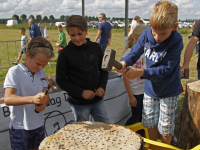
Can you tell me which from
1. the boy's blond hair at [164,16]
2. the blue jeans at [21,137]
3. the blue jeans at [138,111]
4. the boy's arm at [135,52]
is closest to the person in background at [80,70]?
the boy's arm at [135,52]

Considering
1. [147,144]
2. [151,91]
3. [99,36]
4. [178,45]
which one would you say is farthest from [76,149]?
[99,36]

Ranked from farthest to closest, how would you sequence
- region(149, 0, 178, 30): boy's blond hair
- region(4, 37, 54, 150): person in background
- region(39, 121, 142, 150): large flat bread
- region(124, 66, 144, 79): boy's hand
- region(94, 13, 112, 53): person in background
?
region(94, 13, 112, 53): person in background < region(4, 37, 54, 150): person in background < region(124, 66, 144, 79): boy's hand < region(149, 0, 178, 30): boy's blond hair < region(39, 121, 142, 150): large flat bread

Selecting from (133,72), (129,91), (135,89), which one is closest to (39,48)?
(133,72)

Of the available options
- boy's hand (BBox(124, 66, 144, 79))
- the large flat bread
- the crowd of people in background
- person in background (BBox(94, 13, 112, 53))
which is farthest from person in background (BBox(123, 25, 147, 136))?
person in background (BBox(94, 13, 112, 53))

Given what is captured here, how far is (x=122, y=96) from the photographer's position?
10.4 ft

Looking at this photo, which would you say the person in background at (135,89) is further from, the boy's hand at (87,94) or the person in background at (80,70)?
the boy's hand at (87,94)

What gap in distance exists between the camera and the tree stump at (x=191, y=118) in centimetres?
199

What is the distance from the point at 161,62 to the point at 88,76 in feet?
2.31

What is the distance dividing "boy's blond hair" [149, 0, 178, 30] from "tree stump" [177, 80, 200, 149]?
864 mm

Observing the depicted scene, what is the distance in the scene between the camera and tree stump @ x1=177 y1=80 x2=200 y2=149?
1.99m

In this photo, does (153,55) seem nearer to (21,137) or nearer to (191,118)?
(191,118)

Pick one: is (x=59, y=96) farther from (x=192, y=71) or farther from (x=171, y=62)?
(x=192, y=71)

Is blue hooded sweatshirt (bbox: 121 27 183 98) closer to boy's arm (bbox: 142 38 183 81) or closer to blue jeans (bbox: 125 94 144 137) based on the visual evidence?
boy's arm (bbox: 142 38 183 81)

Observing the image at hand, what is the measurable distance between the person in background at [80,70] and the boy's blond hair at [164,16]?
2.35 feet
